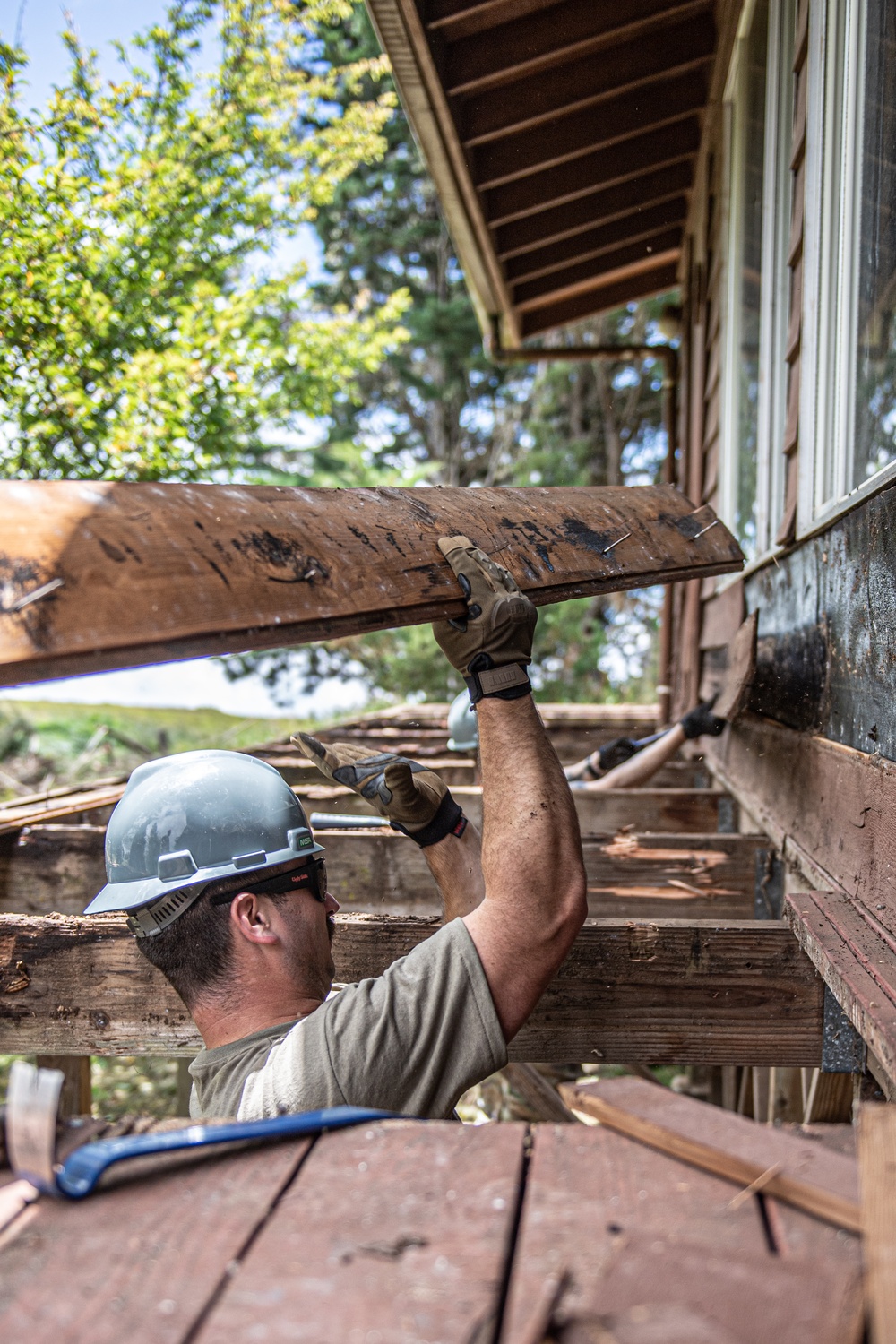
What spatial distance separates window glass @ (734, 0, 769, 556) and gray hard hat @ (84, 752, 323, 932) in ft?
9.16

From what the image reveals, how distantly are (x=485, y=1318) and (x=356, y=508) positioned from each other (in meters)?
1.50

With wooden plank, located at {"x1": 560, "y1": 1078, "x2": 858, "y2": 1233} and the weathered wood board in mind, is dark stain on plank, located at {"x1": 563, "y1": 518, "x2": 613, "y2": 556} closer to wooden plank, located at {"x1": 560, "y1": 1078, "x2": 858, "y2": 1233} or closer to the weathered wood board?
wooden plank, located at {"x1": 560, "y1": 1078, "x2": 858, "y2": 1233}

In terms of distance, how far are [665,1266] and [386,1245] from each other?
248 mm

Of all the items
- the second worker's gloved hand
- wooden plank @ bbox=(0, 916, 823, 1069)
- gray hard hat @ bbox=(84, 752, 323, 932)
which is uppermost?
the second worker's gloved hand

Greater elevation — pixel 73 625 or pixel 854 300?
pixel 854 300

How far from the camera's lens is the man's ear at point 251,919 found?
1.95 metres

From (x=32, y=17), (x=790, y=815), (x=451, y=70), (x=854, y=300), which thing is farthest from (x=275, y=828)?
(x=32, y=17)

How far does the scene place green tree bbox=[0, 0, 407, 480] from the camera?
23.1 ft

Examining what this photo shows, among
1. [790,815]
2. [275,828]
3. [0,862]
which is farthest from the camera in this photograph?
[0,862]

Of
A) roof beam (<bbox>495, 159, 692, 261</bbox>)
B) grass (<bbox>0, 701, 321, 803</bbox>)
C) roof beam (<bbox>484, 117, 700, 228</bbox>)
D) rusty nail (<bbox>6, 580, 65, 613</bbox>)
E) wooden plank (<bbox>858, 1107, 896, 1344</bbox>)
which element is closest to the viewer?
wooden plank (<bbox>858, 1107, 896, 1344</bbox>)

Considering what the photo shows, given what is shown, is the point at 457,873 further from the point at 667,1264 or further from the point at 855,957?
the point at 667,1264

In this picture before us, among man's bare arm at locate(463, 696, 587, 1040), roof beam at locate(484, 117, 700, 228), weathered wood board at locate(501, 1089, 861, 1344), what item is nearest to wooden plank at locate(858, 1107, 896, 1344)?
weathered wood board at locate(501, 1089, 861, 1344)

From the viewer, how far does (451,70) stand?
4805 mm

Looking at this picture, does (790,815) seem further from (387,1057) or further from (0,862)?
(0,862)
